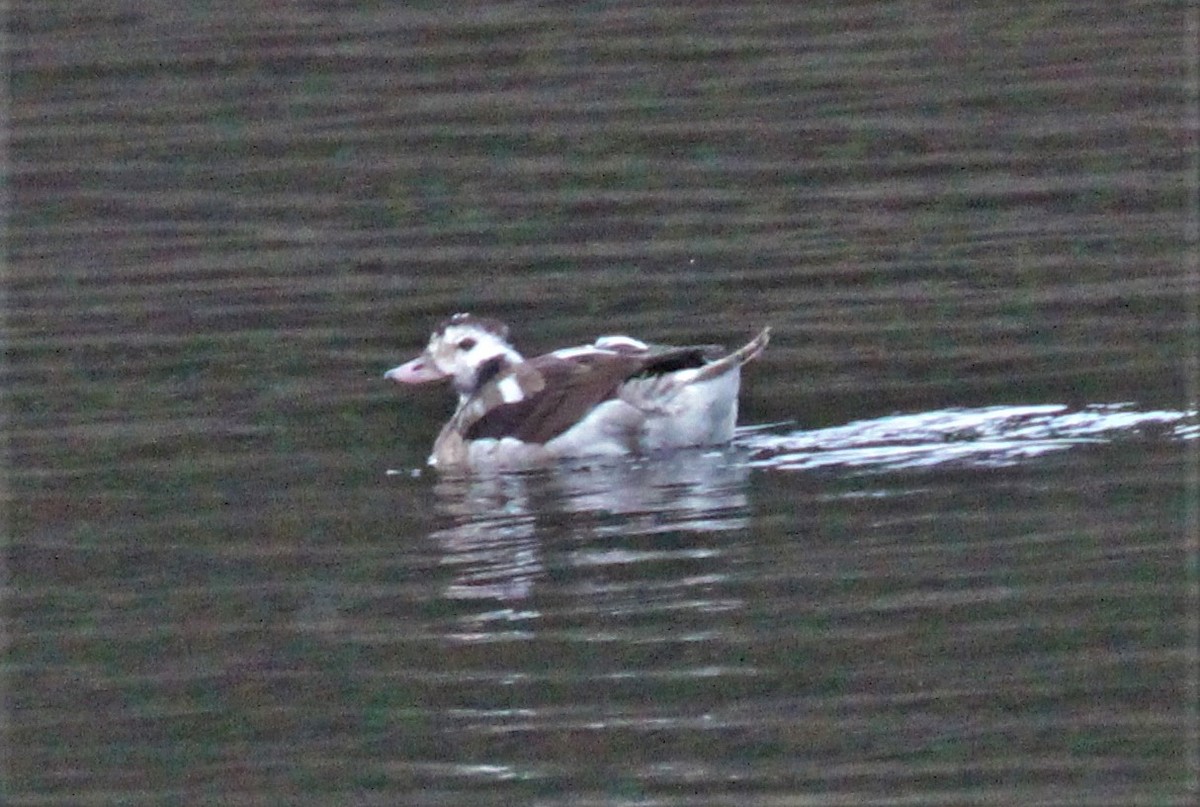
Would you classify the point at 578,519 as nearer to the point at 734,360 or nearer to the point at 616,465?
the point at 616,465

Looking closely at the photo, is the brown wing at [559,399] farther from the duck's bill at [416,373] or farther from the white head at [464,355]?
the duck's bill at [416,373]

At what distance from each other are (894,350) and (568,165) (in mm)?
3709

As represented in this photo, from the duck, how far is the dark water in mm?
201

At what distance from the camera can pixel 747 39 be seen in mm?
16938

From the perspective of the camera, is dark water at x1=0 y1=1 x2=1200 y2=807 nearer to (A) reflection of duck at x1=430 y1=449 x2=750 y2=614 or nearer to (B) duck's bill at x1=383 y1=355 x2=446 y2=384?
(A) reflection of duck at x1=430 y1=449 x2=750 y2=614

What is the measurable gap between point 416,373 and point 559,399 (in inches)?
35.8

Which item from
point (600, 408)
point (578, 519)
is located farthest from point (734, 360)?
point (578, 519)

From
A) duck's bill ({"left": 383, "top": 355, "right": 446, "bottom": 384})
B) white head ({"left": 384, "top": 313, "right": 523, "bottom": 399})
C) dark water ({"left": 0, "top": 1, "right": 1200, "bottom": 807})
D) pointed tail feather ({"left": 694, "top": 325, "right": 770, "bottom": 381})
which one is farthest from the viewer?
duck's bill ({"left": 383, "top": 355, "right": 446, "bottom": 384})

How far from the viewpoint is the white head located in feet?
37.2

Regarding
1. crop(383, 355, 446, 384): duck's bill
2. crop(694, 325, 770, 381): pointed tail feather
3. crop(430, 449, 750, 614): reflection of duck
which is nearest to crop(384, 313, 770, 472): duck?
crop(694, 325, 770, 381): pointed tail feather

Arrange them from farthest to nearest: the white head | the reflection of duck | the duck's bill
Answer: the duck's bill → the white head → the reflection of duck

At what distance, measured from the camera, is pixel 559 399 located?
10.8 meters

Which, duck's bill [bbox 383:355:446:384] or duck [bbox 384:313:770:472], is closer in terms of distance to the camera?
duck [bbox 384:313:770:472]

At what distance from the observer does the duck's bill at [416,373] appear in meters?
11.5
